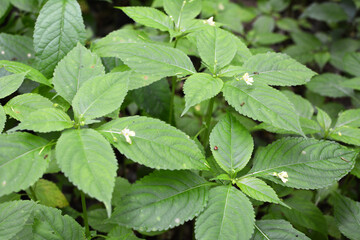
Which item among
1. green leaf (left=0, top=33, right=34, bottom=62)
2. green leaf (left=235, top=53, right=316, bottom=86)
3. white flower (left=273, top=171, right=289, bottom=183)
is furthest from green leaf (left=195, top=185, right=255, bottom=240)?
green leaf (left=0, top=33, right=34, bottom=62)

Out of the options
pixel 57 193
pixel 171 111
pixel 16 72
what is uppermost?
pixel 16 72

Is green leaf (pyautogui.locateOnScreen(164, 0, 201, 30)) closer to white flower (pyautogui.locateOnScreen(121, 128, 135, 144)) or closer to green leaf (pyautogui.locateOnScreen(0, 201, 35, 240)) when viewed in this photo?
white flower (pyautogui.locateOnScreen(121, 128, 135, 144))

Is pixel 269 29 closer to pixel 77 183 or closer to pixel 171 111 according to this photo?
pixel 171 111

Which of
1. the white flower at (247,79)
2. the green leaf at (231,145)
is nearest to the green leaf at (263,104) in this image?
the white flower at (247,79)

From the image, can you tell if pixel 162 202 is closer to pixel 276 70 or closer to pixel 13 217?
pixel 13 217

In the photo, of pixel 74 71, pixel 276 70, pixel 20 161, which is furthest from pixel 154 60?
pixel 20 161

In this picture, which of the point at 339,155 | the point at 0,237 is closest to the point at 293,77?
the point at 339,155

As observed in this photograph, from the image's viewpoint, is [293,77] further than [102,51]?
No
